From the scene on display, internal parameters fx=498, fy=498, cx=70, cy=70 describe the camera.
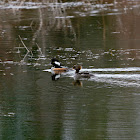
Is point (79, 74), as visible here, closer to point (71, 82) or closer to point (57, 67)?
point (71, 82)

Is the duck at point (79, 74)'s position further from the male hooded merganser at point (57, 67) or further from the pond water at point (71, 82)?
the male hooded merganser at point (57, 67)

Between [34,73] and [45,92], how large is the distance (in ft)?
6.91

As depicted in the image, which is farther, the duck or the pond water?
the duck

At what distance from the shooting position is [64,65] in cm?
1394

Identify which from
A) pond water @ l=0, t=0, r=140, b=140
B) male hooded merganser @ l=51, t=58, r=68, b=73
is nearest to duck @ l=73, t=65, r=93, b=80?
pond water @ l=0, t=0, r=140, b=140

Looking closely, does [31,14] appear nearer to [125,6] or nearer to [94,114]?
[125,6]

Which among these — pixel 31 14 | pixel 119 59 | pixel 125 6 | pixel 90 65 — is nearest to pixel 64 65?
pixel 90 65

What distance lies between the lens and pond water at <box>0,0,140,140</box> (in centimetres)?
843

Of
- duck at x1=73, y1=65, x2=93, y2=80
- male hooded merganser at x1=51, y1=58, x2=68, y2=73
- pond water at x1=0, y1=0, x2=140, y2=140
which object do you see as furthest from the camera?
male hooded merganser at x1=51, y1=58, x2=68, y2=73

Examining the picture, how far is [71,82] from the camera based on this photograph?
469 inches

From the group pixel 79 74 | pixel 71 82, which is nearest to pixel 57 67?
pixel 79 74

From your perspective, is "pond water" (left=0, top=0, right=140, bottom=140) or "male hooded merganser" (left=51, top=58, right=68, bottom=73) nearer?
"pond water" (left=0, top=0, right=140, bottom=140)

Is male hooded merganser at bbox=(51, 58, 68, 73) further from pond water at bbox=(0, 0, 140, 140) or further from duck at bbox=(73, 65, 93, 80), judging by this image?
duck at bbox=(73, 65, 93, 80)

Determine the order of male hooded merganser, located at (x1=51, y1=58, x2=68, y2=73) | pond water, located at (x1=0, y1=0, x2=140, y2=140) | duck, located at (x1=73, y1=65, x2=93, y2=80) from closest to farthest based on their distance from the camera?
pond water, located at (x1=0, y1=0, x2=140, y2=140) → duck, located at (x1=73, y1=65, x2=93, y2=80) → male hooded merganser, located at (x1=51, y1=58, x2=68, y2=73)
